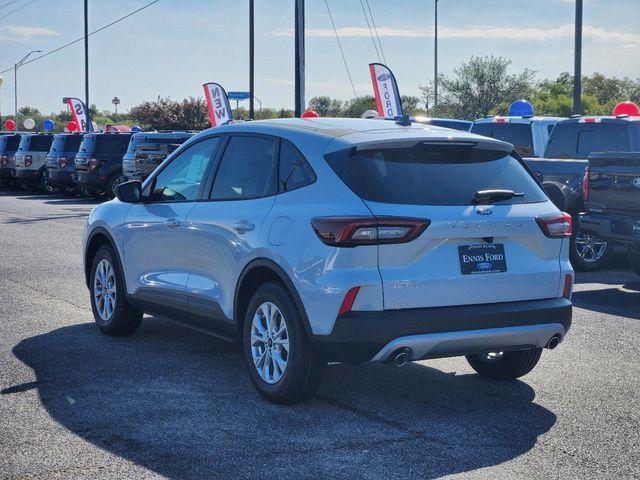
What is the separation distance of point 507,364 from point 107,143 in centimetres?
2327

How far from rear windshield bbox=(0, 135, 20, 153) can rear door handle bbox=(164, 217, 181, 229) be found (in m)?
31.2

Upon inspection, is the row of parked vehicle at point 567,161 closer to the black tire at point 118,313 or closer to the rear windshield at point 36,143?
the black tire at point 118,313

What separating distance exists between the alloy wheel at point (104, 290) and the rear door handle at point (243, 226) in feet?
7.17

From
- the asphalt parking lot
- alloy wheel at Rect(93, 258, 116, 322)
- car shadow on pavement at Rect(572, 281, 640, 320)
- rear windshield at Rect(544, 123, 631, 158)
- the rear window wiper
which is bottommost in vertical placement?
car shadow on pavement at Rect(572, 281, 640, 320)

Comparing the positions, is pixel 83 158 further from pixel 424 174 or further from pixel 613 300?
pixel 424 174

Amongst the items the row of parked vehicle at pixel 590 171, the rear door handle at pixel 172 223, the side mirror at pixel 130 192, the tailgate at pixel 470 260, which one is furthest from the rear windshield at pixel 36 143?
the tailgate at pixel 470 260

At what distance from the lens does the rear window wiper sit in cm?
604

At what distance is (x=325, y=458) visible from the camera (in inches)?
205

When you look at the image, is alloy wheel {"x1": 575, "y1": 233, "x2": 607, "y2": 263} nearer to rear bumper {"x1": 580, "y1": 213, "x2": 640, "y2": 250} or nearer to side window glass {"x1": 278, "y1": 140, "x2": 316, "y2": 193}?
rear bumper {"x1": 580, "y1": 213, "x2": 640, "y2": 250}

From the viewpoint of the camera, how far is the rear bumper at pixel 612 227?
37.3 ft

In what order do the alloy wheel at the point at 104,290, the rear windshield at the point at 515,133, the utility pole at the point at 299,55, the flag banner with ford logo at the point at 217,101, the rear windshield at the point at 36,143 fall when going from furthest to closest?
the flag banner with ford logo at the point at 217,101 < the rear windshield at the point at 36,143 < the utility pole at the point at 299,55 < the rear windshield at the point at 515,133 < the alloy wheel at the point at 104,290

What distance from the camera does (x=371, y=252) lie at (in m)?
5.68

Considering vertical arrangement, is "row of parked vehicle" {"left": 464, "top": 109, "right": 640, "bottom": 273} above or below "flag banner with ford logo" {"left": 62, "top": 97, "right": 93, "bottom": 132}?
below

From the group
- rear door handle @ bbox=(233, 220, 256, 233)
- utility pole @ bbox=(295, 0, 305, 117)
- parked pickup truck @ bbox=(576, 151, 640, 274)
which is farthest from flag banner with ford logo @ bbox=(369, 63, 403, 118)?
rear door handle @ bbox=(233, 220, 256, 233)
